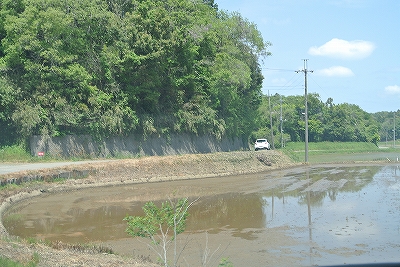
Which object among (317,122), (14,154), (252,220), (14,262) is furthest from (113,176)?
(317,122)

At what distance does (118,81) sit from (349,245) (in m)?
30.5

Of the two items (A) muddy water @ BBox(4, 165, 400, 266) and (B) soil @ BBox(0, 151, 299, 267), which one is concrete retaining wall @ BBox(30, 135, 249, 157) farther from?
(A) muddy water @ BBox(4, 165, 400, 266)

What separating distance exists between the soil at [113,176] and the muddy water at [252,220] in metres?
0.96

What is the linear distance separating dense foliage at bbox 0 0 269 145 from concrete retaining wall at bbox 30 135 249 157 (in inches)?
28.1

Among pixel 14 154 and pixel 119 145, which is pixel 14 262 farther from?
pixel 119 145

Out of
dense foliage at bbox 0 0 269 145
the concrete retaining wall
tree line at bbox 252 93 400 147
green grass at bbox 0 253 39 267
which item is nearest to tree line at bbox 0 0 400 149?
dense foliage at bbox 0 0 269 145

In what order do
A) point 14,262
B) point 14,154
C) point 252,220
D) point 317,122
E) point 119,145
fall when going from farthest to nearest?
point 317,122, point 119,145, point 14,154, point 252,220, point 14,262

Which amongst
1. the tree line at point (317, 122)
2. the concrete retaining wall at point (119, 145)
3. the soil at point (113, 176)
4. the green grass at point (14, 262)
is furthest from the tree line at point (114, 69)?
the tree line at point (317, 122)

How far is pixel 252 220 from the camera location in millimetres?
19922

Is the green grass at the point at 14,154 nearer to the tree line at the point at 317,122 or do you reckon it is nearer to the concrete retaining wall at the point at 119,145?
the concrete retaining wall at the point at 119,145

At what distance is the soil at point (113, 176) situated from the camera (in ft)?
36.9

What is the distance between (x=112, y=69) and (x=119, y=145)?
21.1 ft

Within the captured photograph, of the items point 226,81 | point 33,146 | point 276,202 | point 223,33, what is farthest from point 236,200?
point 223,33

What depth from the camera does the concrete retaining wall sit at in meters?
37.4
